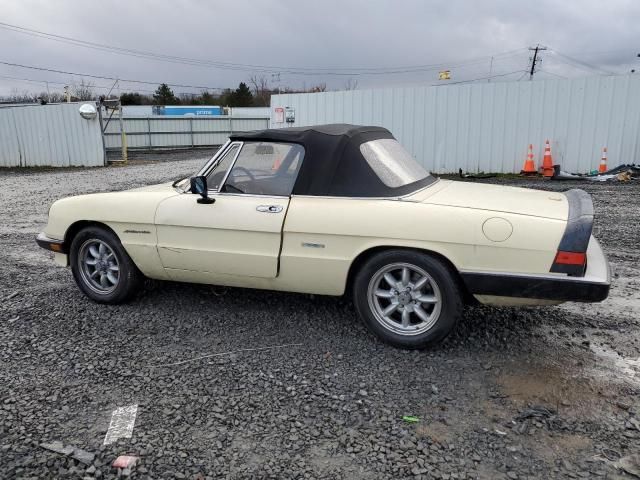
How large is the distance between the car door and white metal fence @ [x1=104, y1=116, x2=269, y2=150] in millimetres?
24213

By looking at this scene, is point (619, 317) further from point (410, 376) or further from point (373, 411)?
point (373, 411)

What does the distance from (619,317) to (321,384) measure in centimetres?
252

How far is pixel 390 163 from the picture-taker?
4043 mm

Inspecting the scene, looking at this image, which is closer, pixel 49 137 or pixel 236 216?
pixel 236 216

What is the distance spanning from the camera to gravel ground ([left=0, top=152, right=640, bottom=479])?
2.57m

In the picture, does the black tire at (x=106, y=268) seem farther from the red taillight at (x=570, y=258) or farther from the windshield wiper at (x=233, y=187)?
the red taillight at (x=570, y=258)

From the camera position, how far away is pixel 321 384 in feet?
10.7

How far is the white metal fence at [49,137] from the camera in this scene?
62.3 feet

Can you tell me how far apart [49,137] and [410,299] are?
1937cm

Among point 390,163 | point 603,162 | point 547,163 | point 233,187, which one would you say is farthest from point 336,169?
point 603,162

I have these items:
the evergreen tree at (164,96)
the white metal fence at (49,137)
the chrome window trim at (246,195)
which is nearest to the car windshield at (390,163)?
the chrome window trim at (246,195)

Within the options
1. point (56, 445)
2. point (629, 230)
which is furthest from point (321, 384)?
point (629, 230)

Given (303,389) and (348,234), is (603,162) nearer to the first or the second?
(348,234)

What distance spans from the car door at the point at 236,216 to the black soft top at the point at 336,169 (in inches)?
3.7
